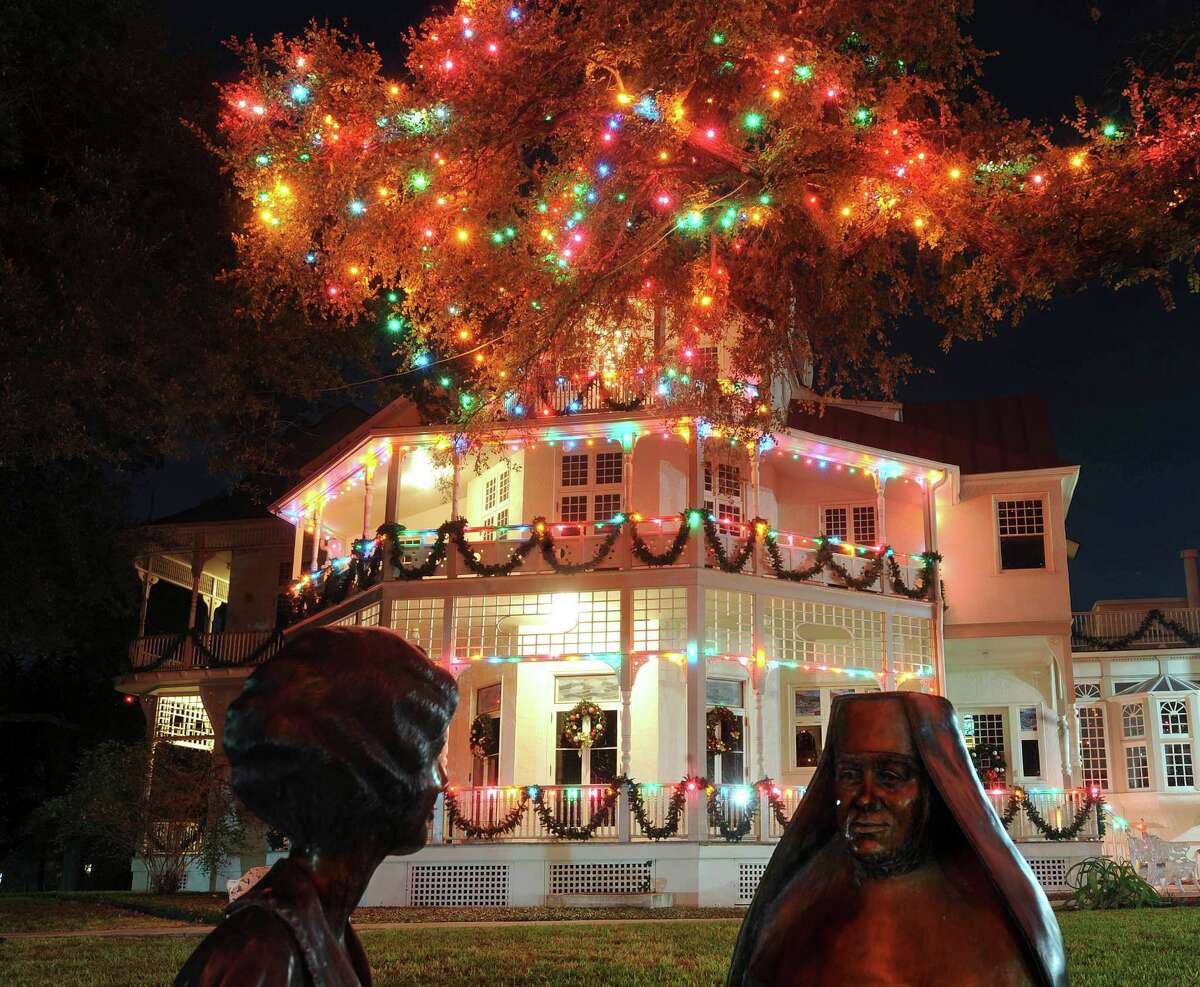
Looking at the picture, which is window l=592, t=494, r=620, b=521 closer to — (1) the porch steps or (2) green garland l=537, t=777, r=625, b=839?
(2) green garland l=537, t=777, r=625, b=839

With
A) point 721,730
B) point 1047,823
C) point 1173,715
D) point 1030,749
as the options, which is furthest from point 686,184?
point 1173,715

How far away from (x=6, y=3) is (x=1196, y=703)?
87.0 ft

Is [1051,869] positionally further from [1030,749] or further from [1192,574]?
[1192,574]

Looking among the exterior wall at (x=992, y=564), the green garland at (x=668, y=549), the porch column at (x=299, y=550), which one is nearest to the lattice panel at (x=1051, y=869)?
the exterior wall at (x=992, y=564)

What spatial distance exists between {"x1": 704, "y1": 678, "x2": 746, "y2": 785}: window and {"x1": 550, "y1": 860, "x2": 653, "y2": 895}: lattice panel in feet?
11.2

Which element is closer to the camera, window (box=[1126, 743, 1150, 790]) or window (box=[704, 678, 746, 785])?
window (box=[704, 678, 746, 785])

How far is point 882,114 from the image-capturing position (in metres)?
10.4

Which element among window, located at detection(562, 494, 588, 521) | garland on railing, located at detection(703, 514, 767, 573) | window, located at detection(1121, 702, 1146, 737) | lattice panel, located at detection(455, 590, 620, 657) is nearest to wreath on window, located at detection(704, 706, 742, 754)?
lattice panel, located at detection(455, 590, 620, 657)

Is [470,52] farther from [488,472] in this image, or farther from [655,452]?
[488,472]

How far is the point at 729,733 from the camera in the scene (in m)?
21.6

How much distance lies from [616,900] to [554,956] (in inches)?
331

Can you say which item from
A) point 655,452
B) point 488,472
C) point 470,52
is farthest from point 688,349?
point 488,472

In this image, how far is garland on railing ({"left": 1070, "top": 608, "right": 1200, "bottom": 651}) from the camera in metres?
28.7

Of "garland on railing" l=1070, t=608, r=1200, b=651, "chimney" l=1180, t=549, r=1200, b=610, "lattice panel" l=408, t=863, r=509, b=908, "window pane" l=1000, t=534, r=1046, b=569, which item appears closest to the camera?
"lattice panel" l=408, t=863, r=509, b=908
